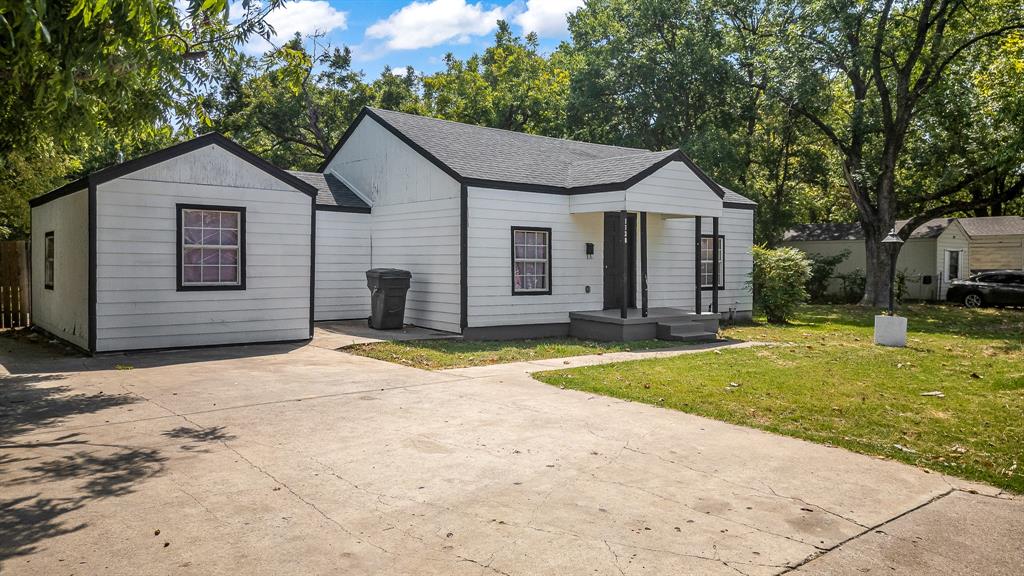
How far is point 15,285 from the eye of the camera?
16.4 metres

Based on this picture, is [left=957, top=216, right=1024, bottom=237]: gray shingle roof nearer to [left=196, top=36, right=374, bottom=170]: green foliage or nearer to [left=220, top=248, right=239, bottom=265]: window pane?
[left=196, top=36, right=374, bottom=170]: green foliage

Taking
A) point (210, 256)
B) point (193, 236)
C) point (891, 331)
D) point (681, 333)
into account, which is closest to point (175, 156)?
point (193, 236)

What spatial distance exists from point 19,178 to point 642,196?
55.8ft

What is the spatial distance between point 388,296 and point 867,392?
939 cm

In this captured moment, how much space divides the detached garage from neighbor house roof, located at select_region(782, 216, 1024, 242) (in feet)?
80.0

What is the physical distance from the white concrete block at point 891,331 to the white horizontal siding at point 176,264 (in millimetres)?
11302

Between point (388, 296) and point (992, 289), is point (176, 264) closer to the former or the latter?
point (388, 296)

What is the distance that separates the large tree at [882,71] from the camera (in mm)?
23141

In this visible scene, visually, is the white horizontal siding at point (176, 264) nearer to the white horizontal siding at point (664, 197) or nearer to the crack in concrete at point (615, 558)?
the white horizontal siding at point (664, 197)

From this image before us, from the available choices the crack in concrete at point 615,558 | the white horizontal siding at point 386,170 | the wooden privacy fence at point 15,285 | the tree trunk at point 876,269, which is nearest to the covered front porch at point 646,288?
the white horizontal siding at point 386,170

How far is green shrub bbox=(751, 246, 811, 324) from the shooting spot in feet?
60.1

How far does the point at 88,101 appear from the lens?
24.7 ft

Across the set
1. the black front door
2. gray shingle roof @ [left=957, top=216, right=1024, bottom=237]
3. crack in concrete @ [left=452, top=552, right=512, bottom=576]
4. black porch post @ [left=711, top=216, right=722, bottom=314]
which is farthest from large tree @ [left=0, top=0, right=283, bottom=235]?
gray shingle roof @ [left=957, top=216, right=1024, bottom=237]

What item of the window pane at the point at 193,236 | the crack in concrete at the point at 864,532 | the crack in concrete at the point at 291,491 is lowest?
the crack in concrete at the point at 864,532
